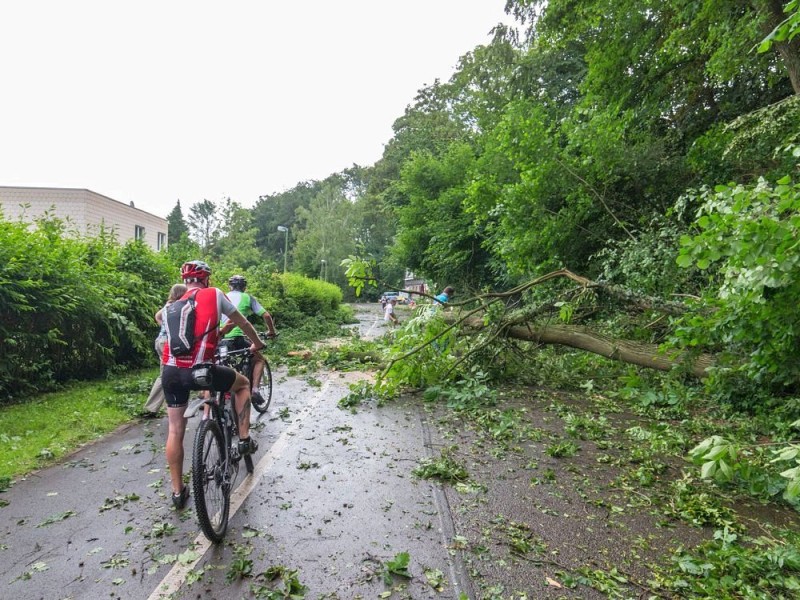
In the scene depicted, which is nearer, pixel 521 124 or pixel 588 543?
pixel 588 543

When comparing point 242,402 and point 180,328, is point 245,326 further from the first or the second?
point 242,402

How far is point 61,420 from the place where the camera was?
20.7 feet

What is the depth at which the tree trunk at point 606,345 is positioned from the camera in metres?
6.95

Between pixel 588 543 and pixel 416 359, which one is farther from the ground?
pixel 416 359

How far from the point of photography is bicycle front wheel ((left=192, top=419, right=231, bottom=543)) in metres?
3.24

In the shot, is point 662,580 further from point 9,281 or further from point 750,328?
point 9,281

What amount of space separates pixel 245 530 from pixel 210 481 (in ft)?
1.63

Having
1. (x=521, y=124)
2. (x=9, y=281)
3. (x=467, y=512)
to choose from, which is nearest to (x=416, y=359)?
(x=467, y=512)

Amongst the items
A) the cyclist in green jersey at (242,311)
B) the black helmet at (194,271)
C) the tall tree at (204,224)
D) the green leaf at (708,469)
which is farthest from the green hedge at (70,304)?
the tall tree at (204,224)

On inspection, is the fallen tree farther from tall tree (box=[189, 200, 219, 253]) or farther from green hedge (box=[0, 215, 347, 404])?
tall tree (box=[189, 200, 219, 253])

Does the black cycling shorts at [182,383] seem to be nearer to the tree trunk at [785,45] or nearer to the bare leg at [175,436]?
the bare leg at [175,436]

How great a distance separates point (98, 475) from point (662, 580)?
499 centimetres

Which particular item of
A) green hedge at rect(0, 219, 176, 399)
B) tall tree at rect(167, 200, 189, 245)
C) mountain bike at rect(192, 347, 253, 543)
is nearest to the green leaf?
mountain bike at rect(192, 347, 253, 543)

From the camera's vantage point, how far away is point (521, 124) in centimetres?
1239
